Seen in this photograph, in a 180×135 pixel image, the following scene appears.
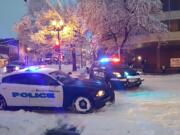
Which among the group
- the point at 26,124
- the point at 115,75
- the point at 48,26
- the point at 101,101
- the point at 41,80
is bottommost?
the point at 26,124

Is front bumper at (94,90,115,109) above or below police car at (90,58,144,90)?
below

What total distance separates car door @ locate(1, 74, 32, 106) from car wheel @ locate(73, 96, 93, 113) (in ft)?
5.76

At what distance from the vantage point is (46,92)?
15.5 m

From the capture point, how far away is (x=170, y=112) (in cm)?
1477

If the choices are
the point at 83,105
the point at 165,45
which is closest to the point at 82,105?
the point at 83,105

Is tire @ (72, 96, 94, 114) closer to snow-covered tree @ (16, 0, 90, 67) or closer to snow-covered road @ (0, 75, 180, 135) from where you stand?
snow-covered road @ (0, 75, 180, 135)

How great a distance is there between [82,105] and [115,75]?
27.0 feet

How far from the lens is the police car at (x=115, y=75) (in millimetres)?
23406

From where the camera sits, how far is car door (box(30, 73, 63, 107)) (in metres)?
15.5

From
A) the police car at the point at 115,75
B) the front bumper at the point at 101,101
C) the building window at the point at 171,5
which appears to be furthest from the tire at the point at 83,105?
the building window at the point at 171,5

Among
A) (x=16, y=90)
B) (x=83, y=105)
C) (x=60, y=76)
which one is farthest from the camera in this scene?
(x=60, y=76)

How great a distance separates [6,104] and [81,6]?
87.5 ft

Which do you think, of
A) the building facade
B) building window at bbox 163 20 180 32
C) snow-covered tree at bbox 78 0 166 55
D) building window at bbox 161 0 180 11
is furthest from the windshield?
building window at bbox 161 0 180 11

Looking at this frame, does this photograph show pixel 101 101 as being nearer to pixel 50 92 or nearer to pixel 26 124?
pixel 50 92
